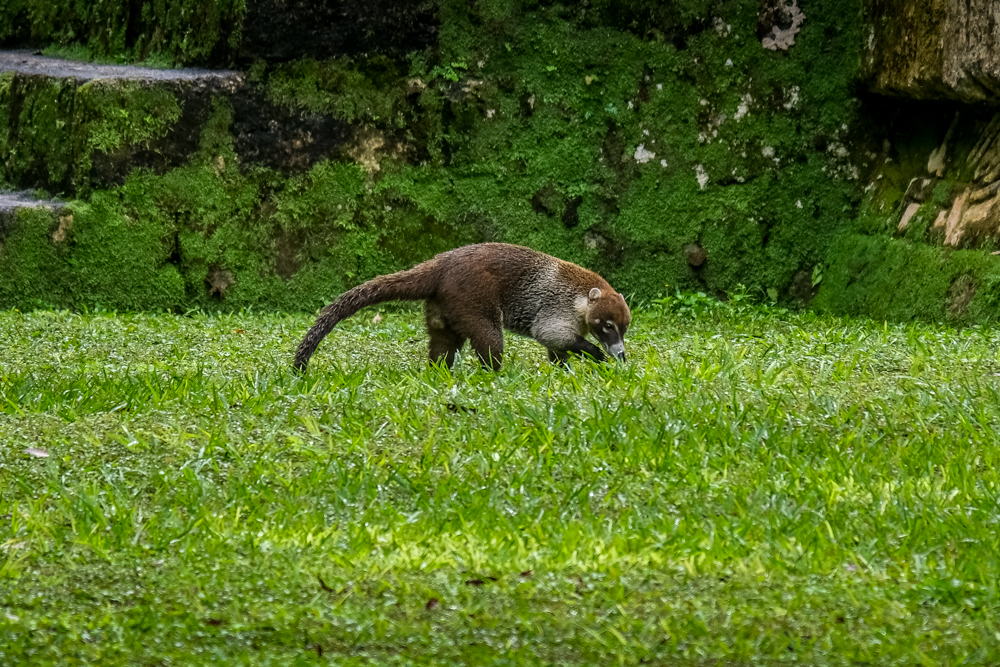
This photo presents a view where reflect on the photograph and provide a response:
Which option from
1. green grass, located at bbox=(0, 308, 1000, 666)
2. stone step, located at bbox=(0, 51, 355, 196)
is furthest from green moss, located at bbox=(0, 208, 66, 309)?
green grass, located at bbox=(0, 308, 1000, 666)

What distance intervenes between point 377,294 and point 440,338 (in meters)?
0.48

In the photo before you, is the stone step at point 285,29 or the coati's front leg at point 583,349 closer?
the coati's front leg at point 583,349

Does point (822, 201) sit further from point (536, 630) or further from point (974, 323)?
point (536, 630)

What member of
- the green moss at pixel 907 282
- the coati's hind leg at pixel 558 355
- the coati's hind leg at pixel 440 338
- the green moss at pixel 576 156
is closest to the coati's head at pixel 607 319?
the coati's hind leg at pixel 558 355

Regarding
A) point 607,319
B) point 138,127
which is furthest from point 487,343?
point 138,127

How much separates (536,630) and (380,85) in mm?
7469

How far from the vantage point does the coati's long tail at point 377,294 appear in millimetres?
6102

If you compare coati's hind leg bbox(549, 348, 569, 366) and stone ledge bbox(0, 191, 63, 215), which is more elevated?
coati's hind leg bbox(549, 348, 569, 366)

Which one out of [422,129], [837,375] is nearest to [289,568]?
[837,375]

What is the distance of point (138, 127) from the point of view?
977 cm

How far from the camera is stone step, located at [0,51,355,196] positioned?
385 inches

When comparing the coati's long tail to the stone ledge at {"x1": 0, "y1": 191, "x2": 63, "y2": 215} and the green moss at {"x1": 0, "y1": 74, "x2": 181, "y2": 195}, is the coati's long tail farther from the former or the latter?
the stone ledge at {"x1": 0, "y1": 191, "x2": 63, "y2": 215}

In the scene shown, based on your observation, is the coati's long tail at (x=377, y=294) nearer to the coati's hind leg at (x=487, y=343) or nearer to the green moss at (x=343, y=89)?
the coati's hind leg at (x=487, y=343)

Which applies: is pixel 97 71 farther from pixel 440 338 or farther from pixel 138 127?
pixel 440 338
